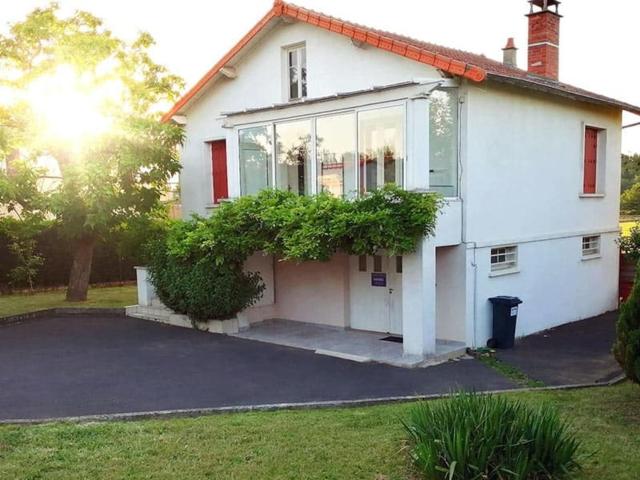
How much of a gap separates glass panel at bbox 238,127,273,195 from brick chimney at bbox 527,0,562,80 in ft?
27.5

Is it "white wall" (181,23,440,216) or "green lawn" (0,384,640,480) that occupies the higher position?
"white wall" (181,23,440,216)

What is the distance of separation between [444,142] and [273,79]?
197 inches

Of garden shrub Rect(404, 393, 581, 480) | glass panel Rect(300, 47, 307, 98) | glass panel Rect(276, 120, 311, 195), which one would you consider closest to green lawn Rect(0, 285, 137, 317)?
glass panel Rect(276, 120, 311, 195)

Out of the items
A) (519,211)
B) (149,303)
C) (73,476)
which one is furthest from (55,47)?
(73,476)

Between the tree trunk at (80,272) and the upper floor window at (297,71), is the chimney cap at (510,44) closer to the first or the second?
the upper floor window at (297,71)

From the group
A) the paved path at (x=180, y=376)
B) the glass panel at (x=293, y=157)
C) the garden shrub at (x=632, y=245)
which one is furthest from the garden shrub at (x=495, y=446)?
the garden shrub at (x=632, y=245)

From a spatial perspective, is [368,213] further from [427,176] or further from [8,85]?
[8,85]

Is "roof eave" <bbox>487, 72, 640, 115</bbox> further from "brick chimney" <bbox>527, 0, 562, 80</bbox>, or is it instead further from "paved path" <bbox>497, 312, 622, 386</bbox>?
"paved path" <bbox>497, 312, 622, 386</bbox>

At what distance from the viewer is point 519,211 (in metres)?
12.4

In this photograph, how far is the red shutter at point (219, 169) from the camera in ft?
51.6

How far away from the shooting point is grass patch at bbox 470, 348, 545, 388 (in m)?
8.89

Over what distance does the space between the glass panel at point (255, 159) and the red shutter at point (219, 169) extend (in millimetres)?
2724

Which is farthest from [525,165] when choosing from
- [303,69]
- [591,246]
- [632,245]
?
[632,245]

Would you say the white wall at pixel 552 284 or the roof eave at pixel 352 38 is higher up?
the roof eave at pixel 352 38
